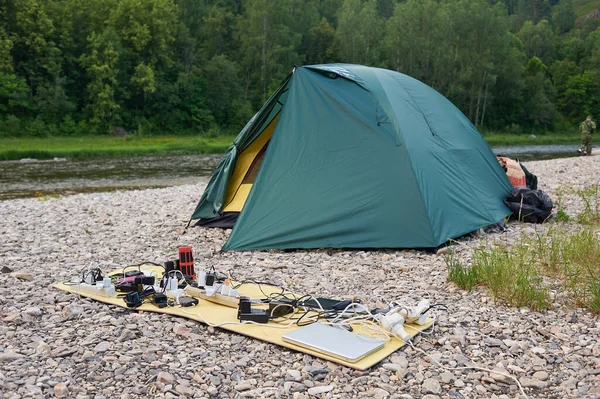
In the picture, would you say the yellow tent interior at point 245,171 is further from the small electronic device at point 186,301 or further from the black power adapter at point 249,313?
the black power adapter at point 249,313

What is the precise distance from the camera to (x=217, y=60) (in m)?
45.0

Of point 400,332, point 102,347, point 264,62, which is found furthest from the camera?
point 264,62

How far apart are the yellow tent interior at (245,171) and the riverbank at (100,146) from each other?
67.1ft

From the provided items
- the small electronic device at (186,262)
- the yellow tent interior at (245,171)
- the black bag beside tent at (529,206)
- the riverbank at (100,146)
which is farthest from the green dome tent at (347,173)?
the riverbank at (100,146)

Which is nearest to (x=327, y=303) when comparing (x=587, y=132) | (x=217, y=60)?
(x=587, y=132)

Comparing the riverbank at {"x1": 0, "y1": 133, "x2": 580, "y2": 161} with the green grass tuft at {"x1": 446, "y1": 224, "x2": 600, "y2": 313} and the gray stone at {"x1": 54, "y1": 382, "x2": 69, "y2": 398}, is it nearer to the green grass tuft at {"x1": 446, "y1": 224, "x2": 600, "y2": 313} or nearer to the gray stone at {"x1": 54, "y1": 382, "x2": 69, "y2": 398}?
the gray stone at {"x1": 54, "y1": 382, "x2": 69, "y2": 398}

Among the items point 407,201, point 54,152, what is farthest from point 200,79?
point 407,201

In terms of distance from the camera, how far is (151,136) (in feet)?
124

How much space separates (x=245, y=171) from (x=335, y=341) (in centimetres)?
439

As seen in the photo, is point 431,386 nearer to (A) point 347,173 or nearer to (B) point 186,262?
(B) point 186,262

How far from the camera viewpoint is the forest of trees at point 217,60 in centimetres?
3716

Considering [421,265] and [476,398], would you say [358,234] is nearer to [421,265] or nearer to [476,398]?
[421,265]

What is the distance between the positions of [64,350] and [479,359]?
2.84 m

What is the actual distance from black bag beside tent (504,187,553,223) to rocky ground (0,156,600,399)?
274cm
